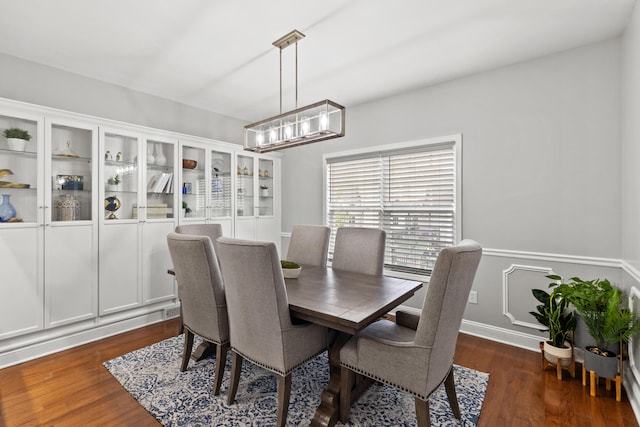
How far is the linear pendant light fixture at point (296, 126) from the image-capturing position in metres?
2.17

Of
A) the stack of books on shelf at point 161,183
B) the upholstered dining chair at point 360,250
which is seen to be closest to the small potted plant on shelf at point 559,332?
the upholstered dining chair at point 360,250

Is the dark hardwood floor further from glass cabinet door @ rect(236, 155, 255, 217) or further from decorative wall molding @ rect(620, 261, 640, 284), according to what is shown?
glass cabinet door @ rect(236, 155, 255, 217)

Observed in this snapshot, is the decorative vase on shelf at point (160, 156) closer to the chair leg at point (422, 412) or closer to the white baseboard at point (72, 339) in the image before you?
the white baseboard at point (72, 339)

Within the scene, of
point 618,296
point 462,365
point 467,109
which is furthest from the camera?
point 467,109

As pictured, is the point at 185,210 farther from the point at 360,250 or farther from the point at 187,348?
the point at 360,250

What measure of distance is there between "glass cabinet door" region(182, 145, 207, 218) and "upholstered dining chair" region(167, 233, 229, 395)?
5.59ft

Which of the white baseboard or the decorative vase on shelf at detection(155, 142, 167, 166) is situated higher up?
the decorative vase on shelf at detection(155, 142, 167, 166)

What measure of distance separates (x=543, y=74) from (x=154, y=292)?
4309 millimetres

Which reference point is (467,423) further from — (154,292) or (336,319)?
(154,292)

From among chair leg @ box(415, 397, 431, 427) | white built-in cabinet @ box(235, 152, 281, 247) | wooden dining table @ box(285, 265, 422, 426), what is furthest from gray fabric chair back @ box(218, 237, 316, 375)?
white built-in cabinet @ box(235, 152, 281, 247)

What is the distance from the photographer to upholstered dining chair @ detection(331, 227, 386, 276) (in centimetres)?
266

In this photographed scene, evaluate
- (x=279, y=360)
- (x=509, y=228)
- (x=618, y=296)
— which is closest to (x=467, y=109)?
(x=509, y=228)

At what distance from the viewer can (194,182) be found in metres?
3.76

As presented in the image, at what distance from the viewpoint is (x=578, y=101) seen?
2.52 metres
